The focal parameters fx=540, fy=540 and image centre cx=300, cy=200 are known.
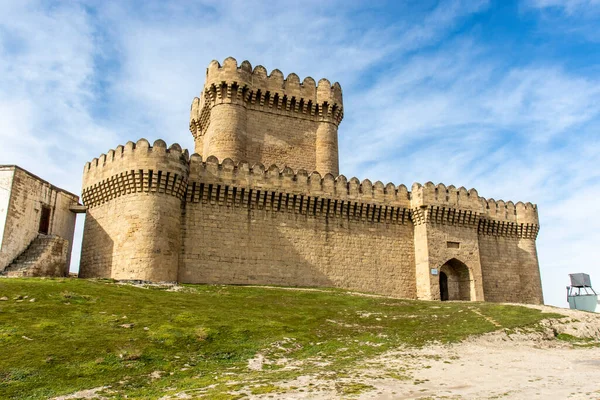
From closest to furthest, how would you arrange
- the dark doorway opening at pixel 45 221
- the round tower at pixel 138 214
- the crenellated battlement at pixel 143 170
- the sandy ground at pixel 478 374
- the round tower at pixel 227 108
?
the sandy ground at pixel 478 374 < the round tower at pixel 138 214 < the crenellated battlement at pixel 143 170 < the dark doorway opening at pixel 45 221 < the round tower at pixel 227 108

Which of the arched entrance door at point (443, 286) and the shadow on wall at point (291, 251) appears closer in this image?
the shadow on wall at point (291, 251)

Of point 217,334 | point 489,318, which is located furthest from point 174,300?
point 489,318

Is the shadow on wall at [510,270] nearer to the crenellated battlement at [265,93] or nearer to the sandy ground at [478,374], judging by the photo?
the crenellated battlement at [265,93]

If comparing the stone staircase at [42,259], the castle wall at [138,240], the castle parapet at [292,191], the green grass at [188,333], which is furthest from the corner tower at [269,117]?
the green grass at [188,333]

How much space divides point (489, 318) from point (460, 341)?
10.9ft

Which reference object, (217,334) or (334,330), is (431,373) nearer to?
(334,330)

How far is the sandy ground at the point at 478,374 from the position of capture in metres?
9.00

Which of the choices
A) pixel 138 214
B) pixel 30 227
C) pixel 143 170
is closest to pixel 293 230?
pixel 138 214

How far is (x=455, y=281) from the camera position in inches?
1144

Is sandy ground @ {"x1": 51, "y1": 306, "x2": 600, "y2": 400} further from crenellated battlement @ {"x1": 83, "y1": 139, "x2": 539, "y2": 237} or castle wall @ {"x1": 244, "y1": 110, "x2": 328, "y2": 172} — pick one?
castle wall @ {"x1": 244, "y1": 110, "x2": 328, "y2": 172}

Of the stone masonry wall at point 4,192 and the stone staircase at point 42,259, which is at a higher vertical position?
the stone masonry wall at point 4,192

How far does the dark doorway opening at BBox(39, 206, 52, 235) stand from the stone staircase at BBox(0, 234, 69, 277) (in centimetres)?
45

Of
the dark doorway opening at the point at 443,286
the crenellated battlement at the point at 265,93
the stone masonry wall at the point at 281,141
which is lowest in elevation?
the dark doorway opening at the point at 443,286

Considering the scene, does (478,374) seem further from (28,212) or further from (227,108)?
(227,108)
